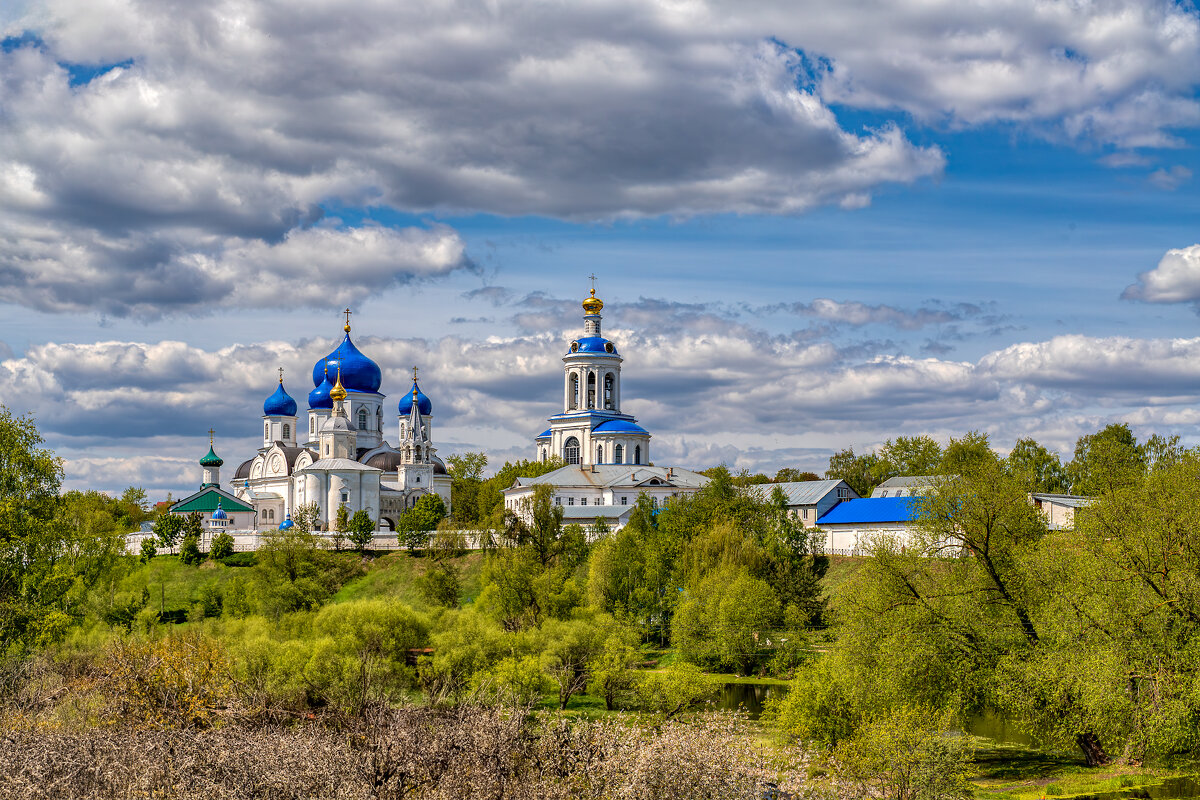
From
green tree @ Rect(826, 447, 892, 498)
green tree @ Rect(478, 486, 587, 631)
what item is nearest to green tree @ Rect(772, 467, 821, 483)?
green tree @ Rect(826, 447, 892, 498)

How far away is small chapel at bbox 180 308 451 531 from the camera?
76.2m

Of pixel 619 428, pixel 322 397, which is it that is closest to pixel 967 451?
pixel 619 428

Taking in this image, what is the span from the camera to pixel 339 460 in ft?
253

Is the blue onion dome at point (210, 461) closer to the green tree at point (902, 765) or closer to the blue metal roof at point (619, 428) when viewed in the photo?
the blue metal roof at point (619, 428)

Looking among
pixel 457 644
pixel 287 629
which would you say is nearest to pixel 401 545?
pixel 287 629

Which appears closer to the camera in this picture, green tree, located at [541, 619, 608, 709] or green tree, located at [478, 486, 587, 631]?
→ green tree, located at [541, 619, 608, 709]

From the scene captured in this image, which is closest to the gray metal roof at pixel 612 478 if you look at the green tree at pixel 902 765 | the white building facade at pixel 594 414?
the white building facade at pixel 594 414

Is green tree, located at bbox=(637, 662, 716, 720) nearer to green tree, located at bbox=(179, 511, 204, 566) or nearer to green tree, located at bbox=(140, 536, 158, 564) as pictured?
green tree, located at bbox=(179, 511, 204, 566)

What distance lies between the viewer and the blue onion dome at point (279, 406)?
88938mm

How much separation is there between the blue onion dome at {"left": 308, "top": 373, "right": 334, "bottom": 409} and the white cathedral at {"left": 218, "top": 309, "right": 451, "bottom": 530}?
3.0 inches

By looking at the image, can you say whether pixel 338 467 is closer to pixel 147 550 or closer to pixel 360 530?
pixel 360 530

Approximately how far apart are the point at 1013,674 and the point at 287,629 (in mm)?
25409

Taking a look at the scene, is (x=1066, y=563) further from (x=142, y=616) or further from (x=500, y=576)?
(x=142, y=616)

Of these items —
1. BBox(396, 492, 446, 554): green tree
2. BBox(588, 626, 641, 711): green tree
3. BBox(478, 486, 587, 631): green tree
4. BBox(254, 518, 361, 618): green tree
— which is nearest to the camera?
BBox(588, 626, 641, 711): green tree
